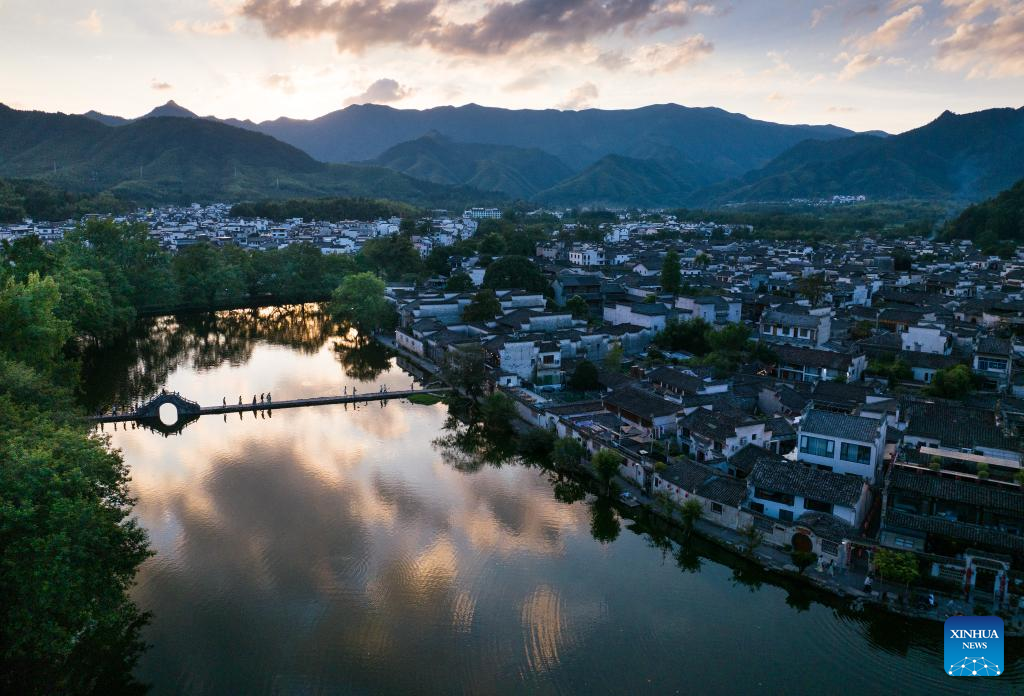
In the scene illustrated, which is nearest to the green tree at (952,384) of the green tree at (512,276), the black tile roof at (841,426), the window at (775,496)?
the black tile roof at (841,426)

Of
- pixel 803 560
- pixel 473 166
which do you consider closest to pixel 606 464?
pixel 803 560

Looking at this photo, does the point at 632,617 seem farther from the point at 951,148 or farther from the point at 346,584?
the point at 951,148

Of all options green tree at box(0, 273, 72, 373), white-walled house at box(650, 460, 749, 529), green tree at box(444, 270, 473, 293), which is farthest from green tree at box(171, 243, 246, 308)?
white-walled house at box(650, 460, 749, 529)

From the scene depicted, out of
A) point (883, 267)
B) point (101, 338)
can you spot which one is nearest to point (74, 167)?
point (101, 338)

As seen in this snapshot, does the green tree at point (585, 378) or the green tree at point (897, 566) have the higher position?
the green tree at point (585, 378)

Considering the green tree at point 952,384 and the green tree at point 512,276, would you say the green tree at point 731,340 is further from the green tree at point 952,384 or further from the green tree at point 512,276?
the green tree at point 512,276

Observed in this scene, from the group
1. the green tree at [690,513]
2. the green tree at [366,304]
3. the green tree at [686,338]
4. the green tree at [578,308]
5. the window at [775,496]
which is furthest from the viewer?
the green tree at [366,304]
